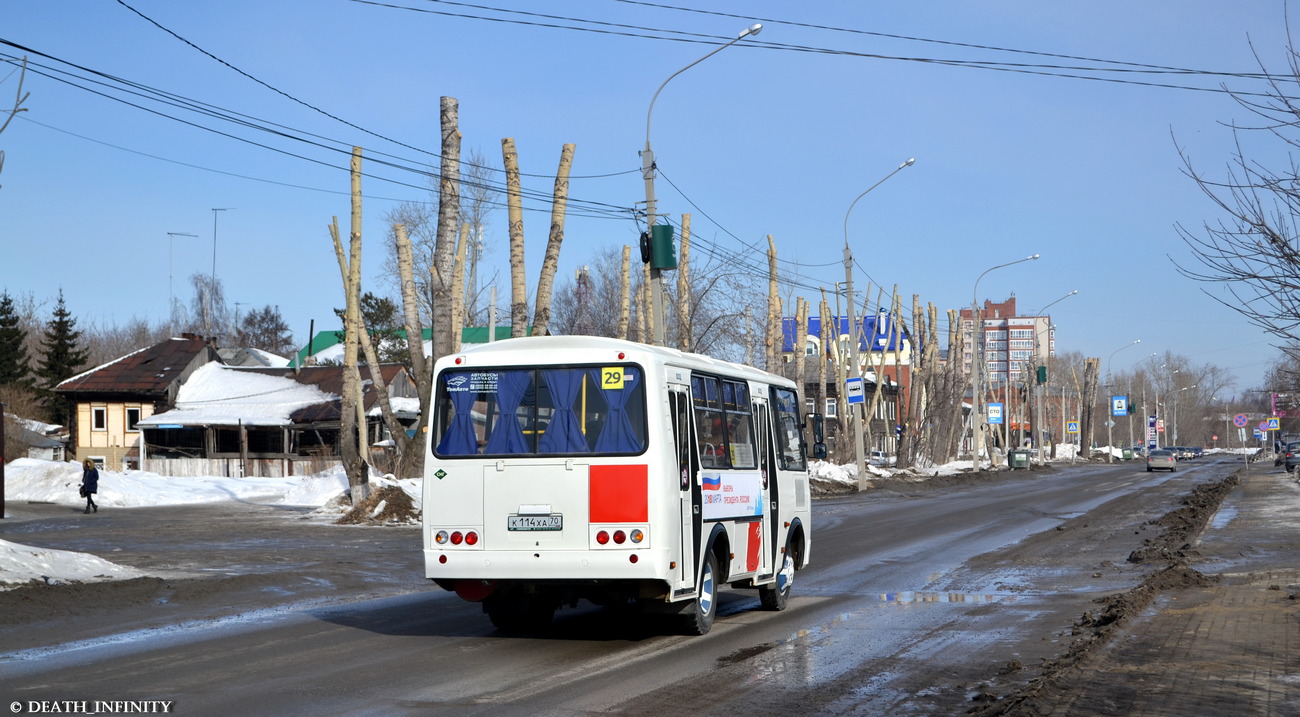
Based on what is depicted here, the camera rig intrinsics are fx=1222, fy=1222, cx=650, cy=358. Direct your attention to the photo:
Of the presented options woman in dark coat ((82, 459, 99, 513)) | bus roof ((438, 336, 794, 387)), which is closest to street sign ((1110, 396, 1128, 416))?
woman in dark coat ((82, 459, 99, 513))

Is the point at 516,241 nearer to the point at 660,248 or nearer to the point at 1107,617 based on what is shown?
the point at 660,248

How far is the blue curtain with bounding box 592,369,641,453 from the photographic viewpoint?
35.8 feet

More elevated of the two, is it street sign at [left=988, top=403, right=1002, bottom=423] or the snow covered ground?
street sign at [left=988, top=403, right=1002, bottom=423]

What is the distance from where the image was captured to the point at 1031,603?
13.9 metres

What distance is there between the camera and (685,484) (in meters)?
11.3

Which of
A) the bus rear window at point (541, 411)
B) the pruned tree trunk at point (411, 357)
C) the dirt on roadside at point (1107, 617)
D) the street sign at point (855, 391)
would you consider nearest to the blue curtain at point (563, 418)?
the bus rear window at point (541, 411)

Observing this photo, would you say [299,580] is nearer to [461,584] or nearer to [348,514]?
[461,584]

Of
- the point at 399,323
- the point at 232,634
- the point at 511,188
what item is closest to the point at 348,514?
the point at 511,188

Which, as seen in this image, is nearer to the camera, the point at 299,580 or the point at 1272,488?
the point at 299,580

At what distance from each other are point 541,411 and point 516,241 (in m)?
17.2

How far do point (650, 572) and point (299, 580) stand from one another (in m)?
7.78

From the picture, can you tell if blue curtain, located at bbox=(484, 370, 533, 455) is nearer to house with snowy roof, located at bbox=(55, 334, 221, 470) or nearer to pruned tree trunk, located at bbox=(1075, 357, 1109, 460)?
house with snowy roof, located at bbox=(55, 334, 221, 470)

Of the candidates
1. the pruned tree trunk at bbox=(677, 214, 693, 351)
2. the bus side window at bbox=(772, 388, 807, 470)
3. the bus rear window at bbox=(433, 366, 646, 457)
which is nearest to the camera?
the bus rear window at bbox=(433, 366, 646, 457)

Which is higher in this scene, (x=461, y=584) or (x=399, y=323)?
(x=399, y=323)
